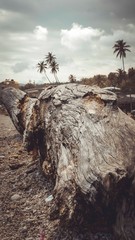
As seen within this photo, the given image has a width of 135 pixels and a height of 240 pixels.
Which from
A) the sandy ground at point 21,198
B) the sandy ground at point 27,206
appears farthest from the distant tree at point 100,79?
the sandy ground at point 27,206

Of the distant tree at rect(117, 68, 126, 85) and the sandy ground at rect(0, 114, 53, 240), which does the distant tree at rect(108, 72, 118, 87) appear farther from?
the sandy ground at rect(0, 114, 53, 240)

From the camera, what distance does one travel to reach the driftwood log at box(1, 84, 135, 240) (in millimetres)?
3178

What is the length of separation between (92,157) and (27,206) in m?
2.00

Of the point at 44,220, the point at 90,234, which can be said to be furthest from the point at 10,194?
the point at 90,234

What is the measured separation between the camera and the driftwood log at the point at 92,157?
10.4ft

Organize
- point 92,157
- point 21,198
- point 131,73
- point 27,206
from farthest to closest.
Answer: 1. point 131,73
2. point 21,198
3. point 27,206
4. point 92,157

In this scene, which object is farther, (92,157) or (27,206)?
(27,206)

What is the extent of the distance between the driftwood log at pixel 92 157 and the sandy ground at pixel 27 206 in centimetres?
32

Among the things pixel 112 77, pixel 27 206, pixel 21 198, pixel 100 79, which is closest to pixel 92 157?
pixel 27 206

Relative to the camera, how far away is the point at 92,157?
140 inches

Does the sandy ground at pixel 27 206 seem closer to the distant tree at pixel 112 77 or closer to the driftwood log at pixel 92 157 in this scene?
the driftwood log at pixel 92 157

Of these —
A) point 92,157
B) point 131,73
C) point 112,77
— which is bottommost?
point 92,157

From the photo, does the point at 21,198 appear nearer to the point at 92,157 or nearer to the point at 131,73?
the point at 92,157

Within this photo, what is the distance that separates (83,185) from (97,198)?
8.4 inches
